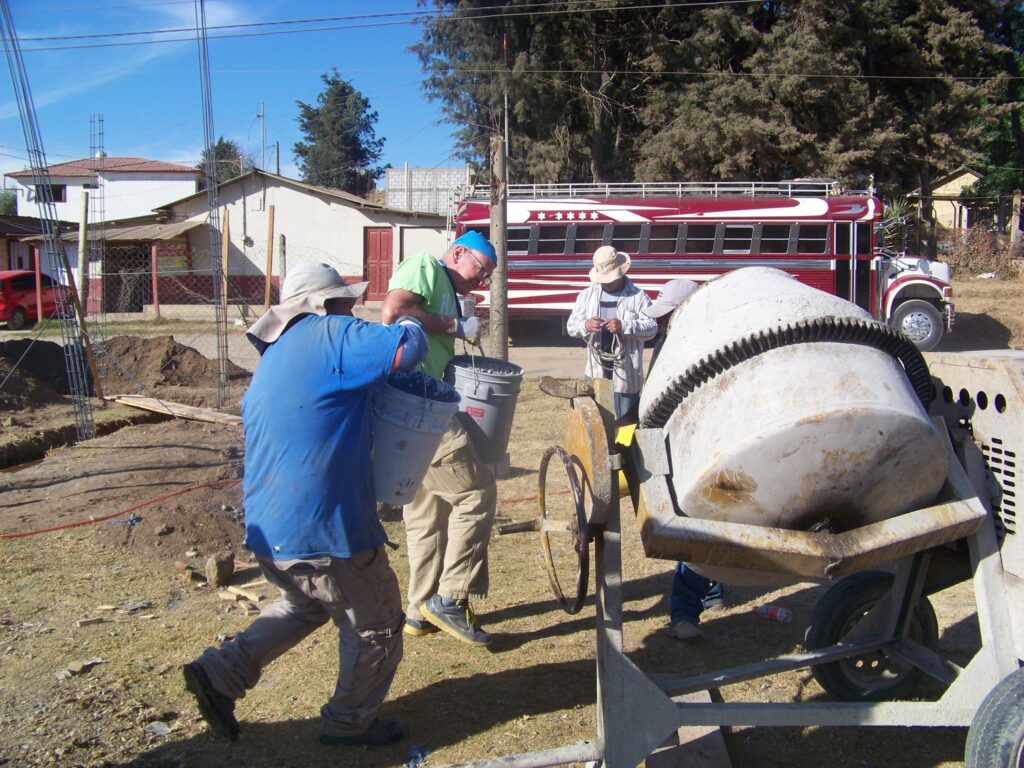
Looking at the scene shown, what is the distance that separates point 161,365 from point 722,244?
11.0m

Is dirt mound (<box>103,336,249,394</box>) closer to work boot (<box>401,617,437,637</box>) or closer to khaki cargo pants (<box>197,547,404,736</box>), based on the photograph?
work boot (<box>401,617,437,637</box>)

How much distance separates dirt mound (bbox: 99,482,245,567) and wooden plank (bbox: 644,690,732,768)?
3.15 m

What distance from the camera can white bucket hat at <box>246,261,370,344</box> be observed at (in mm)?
3020

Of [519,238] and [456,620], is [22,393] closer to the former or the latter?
[456,620]

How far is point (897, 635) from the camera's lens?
337cm

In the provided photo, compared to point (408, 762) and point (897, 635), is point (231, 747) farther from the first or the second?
point (897, 635)

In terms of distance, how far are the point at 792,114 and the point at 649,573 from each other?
24.6 meters

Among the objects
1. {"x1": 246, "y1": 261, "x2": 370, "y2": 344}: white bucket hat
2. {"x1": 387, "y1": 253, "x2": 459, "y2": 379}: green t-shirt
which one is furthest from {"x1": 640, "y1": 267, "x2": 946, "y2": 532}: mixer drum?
{"x1": 387, "y1": 253, "x2": 459, "y2": 379}: green t-shirt

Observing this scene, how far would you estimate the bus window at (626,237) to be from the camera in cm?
1814

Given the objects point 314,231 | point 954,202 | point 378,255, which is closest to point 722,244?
point 378,255

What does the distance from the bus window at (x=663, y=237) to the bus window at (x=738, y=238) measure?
1007mm

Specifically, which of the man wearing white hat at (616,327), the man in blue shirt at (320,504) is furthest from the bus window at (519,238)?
the man in blue shirt at (320,504)

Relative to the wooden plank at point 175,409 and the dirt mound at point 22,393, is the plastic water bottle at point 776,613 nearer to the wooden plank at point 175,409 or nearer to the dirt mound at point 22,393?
the wooden plank at point 175,409

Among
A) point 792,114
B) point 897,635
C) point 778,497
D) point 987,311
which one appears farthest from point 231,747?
point 792,114
